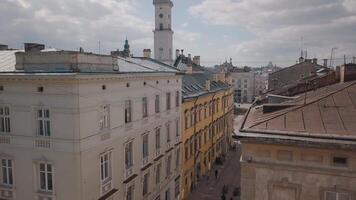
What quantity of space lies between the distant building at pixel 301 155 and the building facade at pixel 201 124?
18.3 m

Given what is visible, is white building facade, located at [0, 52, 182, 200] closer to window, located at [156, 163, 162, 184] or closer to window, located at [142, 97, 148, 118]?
window, located at [142, 97, 148, 118]

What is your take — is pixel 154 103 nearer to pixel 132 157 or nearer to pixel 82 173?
pixel 132 157

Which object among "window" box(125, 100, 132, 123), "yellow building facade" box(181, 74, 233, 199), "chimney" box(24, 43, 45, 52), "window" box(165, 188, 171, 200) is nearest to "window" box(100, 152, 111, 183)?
"window" box(125, 100, 132, 123)

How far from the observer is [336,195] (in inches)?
429

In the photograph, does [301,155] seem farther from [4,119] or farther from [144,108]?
[4,119]

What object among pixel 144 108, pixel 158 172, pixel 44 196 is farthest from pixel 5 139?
pixel 158 172

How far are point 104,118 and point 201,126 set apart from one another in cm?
1881

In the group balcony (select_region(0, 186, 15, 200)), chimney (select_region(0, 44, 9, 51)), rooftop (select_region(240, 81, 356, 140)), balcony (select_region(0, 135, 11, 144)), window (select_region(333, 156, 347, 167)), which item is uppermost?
chimney (select_region(0, 44, 9, 51))

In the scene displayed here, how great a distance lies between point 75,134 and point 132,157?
583 cm

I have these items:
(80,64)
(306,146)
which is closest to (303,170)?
(306,146)

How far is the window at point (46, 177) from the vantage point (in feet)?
54.4

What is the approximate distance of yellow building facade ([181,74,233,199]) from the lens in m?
31.7

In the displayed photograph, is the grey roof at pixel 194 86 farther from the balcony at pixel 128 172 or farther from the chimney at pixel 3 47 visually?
the chimney at pixel 3 47

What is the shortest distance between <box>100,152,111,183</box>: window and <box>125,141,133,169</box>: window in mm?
1854
